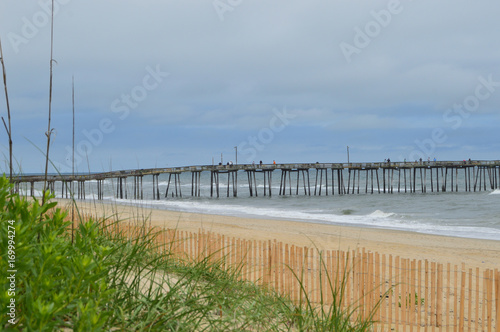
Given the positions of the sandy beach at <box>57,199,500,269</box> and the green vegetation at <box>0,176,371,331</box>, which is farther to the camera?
the sandy beach at <box>57,199,500,269</box>

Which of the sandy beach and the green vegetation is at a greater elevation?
the green vegetation

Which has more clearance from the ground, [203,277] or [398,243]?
[203,277]

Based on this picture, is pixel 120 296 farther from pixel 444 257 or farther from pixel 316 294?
pixel 444 257

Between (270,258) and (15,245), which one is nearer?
(15,245)

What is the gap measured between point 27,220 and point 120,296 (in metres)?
1.20

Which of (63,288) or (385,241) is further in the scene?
(385,241)

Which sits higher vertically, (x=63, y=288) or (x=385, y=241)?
(x=63, y=288)

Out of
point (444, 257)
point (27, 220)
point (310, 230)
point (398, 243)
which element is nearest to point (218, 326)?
point (27, 220)

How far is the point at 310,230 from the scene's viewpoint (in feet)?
71.2

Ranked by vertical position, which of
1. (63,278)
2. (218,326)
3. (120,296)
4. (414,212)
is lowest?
(414,212)

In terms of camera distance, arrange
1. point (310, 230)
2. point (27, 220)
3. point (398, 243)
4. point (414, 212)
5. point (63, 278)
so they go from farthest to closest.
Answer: point (414, 212)
point (310, 230)
point (398, 243)
point (63, 278)
point (27, 220)

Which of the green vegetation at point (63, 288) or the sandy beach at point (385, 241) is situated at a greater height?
the green vegetation at point (63, 288)

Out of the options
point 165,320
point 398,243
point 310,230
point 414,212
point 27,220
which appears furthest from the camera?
point 414,212

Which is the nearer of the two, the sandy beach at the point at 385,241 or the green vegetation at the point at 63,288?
the green vegetation at the point at 63,288
